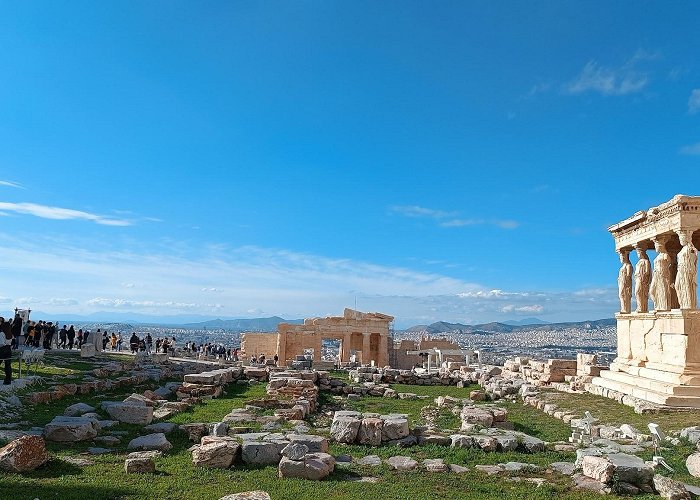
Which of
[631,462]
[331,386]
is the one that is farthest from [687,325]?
[331,386]

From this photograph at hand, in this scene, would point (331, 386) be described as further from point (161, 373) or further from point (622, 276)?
point (622, 276)

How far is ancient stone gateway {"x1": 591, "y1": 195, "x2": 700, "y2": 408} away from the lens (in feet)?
52.4

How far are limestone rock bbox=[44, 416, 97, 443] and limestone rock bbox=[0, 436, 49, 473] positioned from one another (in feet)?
6.92

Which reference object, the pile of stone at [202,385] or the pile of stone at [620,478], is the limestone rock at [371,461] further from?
the pile of stone at [202,385]

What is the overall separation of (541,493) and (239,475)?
4234mm

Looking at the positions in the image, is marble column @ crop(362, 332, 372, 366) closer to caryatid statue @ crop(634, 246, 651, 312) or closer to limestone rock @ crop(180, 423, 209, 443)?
caryatid statue @ crop(634, 246, 651, 312)

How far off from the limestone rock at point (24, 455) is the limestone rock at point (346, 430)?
4.95 meters

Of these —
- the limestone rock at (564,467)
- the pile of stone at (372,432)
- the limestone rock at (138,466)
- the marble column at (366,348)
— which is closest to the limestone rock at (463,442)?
the pile of stone at (372,432)

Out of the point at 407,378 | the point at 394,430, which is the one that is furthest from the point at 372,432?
the point at 407,378

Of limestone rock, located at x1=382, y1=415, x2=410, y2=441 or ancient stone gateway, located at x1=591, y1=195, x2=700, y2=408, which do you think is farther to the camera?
ancient stone gateway, located at x1=591, y1=195, x2=700, y2=408

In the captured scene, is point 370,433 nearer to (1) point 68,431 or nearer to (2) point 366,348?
(1) point 68,431

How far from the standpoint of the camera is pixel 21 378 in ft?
52.2

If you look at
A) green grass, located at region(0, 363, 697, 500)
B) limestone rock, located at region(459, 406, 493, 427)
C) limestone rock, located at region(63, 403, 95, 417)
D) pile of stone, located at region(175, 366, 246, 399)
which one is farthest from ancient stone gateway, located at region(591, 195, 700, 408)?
limestone rock, located at region(63, 403, 95, 417)

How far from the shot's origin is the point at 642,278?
20703 mm
